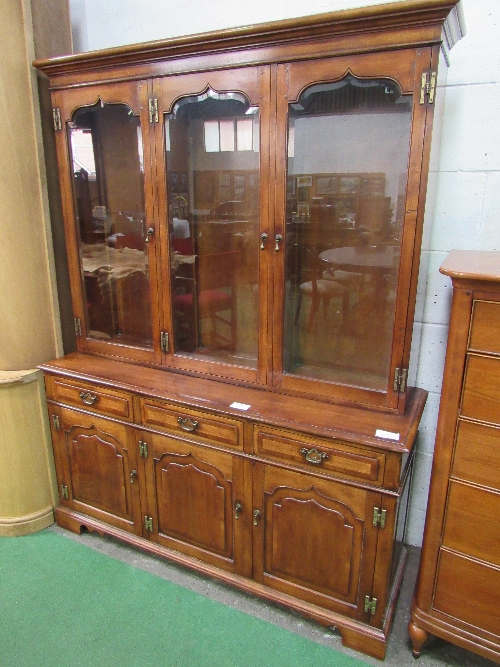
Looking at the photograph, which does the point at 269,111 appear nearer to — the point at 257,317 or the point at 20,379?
the point at 257,317

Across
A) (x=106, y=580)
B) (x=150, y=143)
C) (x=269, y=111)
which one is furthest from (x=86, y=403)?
(x=269, y=111)

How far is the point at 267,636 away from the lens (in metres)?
1.66

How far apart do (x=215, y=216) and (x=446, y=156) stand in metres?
0.89

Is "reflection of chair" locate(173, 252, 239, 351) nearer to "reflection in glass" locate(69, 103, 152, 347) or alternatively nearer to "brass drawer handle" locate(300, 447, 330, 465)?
"reflection in glass" locate(69, 103, 152, 347)

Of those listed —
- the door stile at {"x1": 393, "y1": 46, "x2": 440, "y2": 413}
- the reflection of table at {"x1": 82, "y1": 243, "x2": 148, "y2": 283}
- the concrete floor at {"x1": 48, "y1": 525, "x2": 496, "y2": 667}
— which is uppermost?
the door stile at {"x1": 393, "y1": 46, "x2": 440, "y2": 413}

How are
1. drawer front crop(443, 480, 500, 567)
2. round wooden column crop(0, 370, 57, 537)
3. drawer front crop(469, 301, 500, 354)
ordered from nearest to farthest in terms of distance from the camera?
drawer front crop(469, 301, 500, 354), drawer front crop(443, 480, 500, 567), round wooden column crop(0, 370, 57, 537)

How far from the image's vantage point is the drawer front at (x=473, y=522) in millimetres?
1348

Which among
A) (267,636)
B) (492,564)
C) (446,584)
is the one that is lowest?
(267,636)

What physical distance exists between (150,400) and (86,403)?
36cm

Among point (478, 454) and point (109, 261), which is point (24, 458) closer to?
point (109, 261)

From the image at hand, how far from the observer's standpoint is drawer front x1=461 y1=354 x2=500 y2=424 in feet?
4.14

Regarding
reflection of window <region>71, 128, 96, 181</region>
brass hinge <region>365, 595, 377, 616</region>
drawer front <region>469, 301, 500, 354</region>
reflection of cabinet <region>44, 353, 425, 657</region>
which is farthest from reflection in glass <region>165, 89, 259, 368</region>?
brass hinge <region>365, 595, 377, 616</region>

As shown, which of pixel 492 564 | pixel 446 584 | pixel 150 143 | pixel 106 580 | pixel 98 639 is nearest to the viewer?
pixel 492 564

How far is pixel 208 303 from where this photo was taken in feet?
6.36
